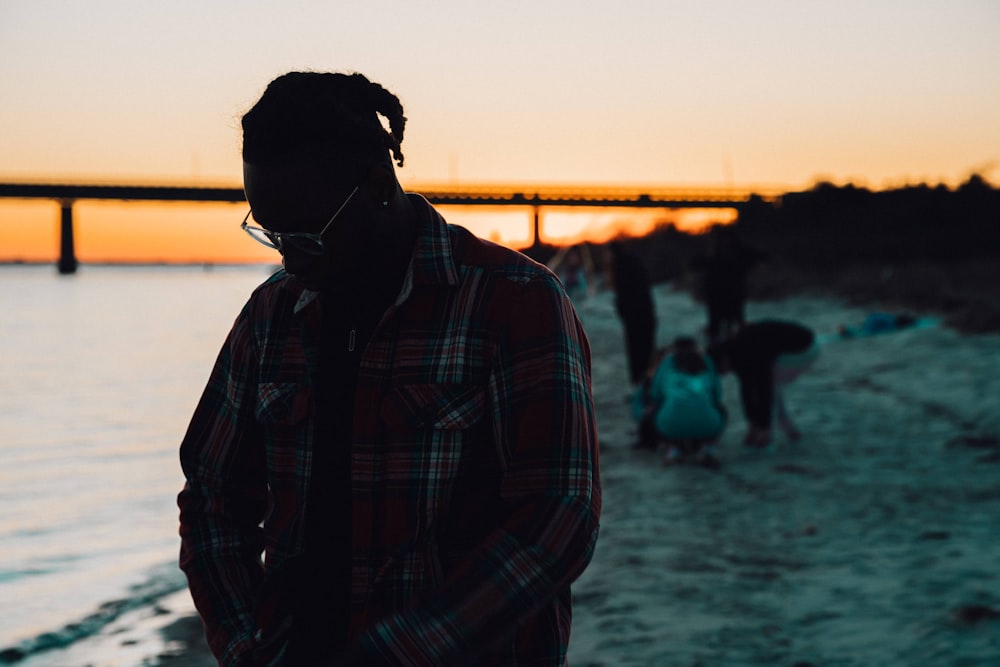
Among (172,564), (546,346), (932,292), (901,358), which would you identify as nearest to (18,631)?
(172,564)

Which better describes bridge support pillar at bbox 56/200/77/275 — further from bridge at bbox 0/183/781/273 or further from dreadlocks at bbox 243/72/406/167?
dreadlocks at bbox 243/72/406/167

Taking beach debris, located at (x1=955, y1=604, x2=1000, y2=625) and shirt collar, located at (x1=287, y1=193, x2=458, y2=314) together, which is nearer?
shirt collar, located at (x1=287, y1=193, x2=458, y2=314)

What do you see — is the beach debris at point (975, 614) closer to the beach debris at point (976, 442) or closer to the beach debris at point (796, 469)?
the beach debris at point (796, 469)

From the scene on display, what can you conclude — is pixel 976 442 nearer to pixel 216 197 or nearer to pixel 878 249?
pixel 878 249

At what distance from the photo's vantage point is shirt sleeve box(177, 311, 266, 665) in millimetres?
1792

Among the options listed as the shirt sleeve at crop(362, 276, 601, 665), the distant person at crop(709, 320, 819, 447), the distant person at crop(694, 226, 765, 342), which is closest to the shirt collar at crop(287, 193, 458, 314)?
the shirt sleeve at crop(362, 276, 601, 665)

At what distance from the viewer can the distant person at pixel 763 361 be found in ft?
29.8

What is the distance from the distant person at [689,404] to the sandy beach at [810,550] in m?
0.26

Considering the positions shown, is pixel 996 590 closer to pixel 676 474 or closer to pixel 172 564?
pixel 676 474

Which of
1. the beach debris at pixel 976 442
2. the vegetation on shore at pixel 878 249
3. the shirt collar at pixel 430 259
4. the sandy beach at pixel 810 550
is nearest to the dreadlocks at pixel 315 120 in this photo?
the shirt collar at pixel 430 259

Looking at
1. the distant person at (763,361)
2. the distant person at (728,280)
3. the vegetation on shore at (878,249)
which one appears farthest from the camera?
the vegetation on shore at (878,249)

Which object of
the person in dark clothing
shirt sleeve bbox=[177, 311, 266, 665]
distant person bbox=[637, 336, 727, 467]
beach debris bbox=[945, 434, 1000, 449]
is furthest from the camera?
the person in dark clothing

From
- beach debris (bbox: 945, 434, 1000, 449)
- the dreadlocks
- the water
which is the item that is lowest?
the water

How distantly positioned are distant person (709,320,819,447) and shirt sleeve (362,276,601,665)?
7.76 metres
